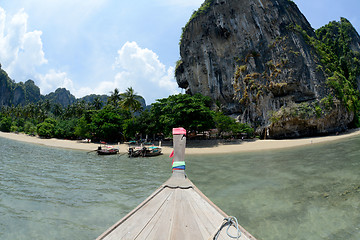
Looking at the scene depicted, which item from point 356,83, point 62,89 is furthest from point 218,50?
point 62,89

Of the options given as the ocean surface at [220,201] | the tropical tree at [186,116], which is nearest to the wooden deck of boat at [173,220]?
the ocean surface at [220,201]

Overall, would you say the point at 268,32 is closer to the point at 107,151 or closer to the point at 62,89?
the point at 107,151

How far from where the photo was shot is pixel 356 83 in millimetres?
45531

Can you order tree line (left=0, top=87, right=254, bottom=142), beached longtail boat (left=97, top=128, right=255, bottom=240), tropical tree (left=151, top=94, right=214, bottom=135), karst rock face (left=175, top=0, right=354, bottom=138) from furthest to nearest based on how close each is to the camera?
1. karst rock face (left=175, top=0, right=354, bottom=138)
2. tree line (left=0, top=87, right=254, bottom=142)
3. tropical tree (left=151, top=94, right=214, bottom=135)
4. beached longtail boat (left=97, top=128, right=255, bottom=240)

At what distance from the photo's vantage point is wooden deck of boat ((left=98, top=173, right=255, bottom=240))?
8.92ft

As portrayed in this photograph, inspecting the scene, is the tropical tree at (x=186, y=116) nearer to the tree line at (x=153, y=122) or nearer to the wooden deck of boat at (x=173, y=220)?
the tree line at (x=153, y=122)

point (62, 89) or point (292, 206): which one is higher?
point (62, 89)

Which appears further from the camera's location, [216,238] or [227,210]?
[227,210]

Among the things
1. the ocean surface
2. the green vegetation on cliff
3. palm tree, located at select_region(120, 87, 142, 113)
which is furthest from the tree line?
the green vegetation on cliff

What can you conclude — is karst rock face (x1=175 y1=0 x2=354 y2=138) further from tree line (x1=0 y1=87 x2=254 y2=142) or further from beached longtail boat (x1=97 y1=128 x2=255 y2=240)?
beached longtail boat (x1=97 y1=128 x2=255 y2=240)

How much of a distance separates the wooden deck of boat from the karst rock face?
107ft

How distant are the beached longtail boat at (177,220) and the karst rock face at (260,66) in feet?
107

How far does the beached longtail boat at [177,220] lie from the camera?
271 cm

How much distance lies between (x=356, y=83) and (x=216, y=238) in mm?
63800
